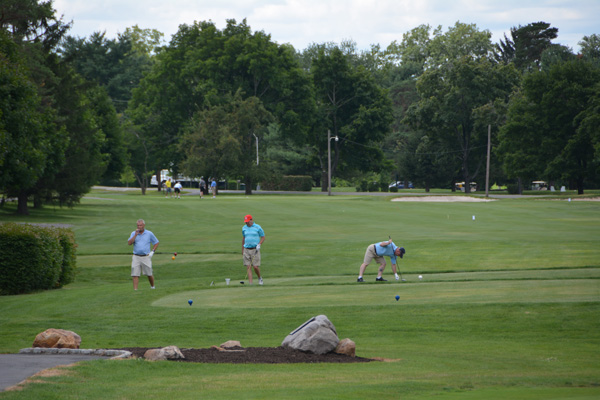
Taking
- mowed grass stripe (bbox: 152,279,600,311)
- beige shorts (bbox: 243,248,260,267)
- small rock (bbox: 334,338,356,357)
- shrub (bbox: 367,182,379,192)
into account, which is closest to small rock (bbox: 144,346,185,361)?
small rock (bbox: 334,338,356,357)

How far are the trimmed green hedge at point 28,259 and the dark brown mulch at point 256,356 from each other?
461 inches

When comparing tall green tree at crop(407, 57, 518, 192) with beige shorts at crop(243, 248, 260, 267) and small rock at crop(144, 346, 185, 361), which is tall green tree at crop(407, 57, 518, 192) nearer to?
beige shorts at crop(243, 248, 260, 267)

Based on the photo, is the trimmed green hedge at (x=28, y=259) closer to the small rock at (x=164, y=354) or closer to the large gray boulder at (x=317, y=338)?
the small rock at (x=164, y=354)

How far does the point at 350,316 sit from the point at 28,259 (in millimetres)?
11569

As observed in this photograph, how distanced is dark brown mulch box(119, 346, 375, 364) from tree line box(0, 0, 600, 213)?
49105 millimetres

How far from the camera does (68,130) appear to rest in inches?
2212

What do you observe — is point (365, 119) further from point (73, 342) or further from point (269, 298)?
Answer: point (73, 342)

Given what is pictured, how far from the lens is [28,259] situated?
23141 mm

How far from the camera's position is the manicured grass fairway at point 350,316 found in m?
9.95

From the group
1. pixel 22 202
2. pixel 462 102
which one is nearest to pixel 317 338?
pixel 22 202

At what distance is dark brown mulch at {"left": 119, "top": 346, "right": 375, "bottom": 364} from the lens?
11945mm

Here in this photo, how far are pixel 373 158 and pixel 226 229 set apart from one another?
248 ft

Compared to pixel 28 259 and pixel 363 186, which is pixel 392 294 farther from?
pixel 363 186

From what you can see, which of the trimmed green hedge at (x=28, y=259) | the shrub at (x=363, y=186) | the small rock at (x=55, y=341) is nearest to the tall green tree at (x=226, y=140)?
the shrub at (x=363, y=186)
